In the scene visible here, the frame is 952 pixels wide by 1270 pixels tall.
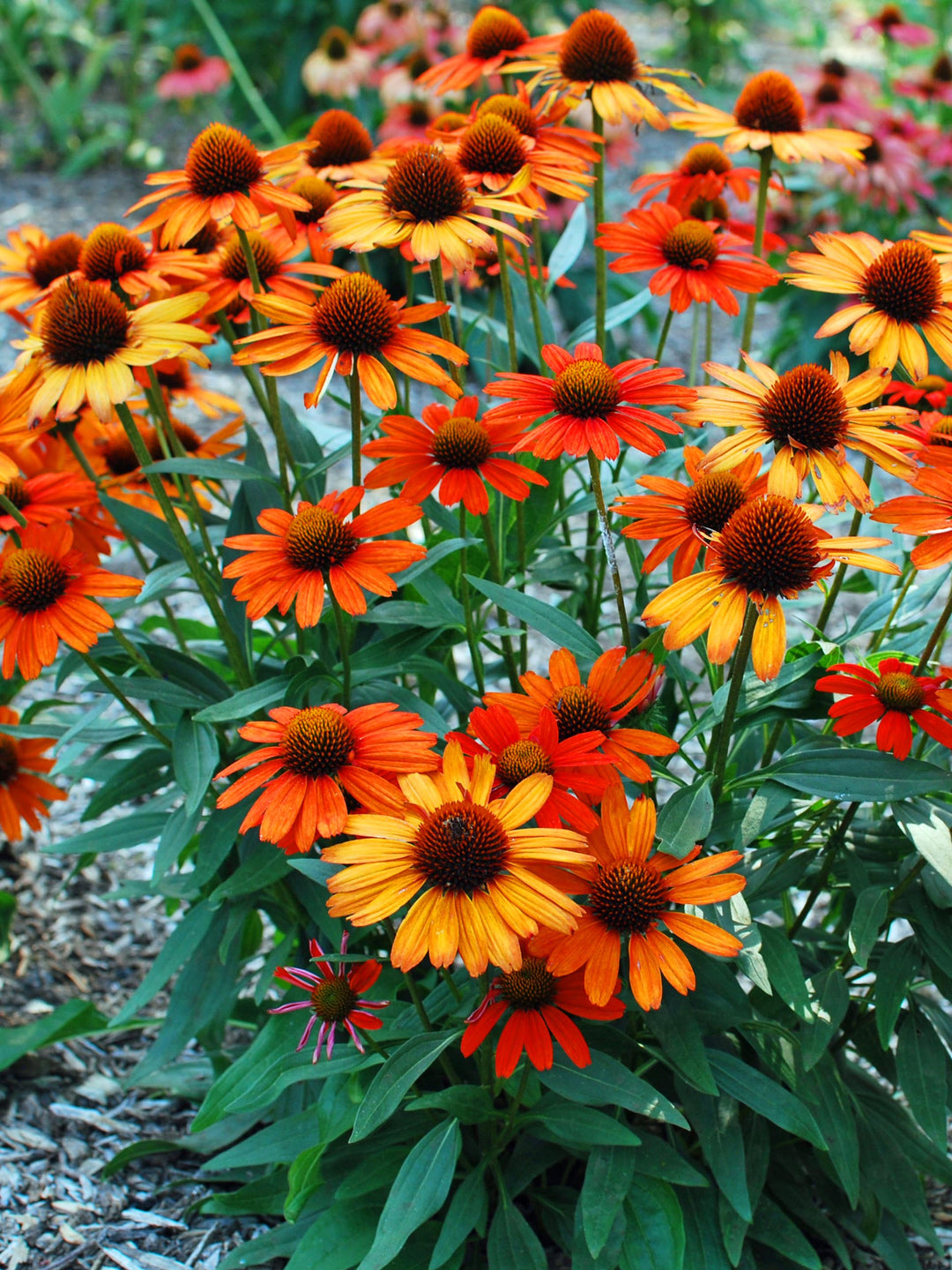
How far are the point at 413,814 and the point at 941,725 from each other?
2.29 feet

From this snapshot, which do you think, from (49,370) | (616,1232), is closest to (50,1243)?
(616,1232)

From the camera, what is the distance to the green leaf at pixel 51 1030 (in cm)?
235

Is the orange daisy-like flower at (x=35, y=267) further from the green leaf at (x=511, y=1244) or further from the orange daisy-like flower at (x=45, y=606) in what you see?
the green leaf at (x=511, y=1244)

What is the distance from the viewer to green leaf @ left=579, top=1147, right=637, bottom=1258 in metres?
1.55

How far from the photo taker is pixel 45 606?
1779 mm

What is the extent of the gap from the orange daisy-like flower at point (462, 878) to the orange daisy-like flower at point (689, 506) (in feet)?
1.39

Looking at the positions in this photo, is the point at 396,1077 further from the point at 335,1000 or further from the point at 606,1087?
the point at 606,1087

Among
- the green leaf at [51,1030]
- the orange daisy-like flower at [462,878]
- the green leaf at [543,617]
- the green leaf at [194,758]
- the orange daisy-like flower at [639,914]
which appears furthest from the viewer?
the green leaf at [51,1030]

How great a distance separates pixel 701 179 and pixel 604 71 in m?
0.27

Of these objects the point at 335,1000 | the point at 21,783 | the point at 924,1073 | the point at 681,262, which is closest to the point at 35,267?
the point at 21,783

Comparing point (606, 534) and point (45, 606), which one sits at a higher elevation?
point (606, 534)

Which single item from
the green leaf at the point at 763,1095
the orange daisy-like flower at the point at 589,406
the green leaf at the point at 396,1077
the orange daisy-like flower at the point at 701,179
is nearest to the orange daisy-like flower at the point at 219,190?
the orange daisy-like flower at the point at 589,406

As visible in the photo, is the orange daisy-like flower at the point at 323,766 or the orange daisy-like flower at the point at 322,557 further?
the orange daisy-like flower at the point at 322,557

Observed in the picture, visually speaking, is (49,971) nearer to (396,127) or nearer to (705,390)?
(705,390)
